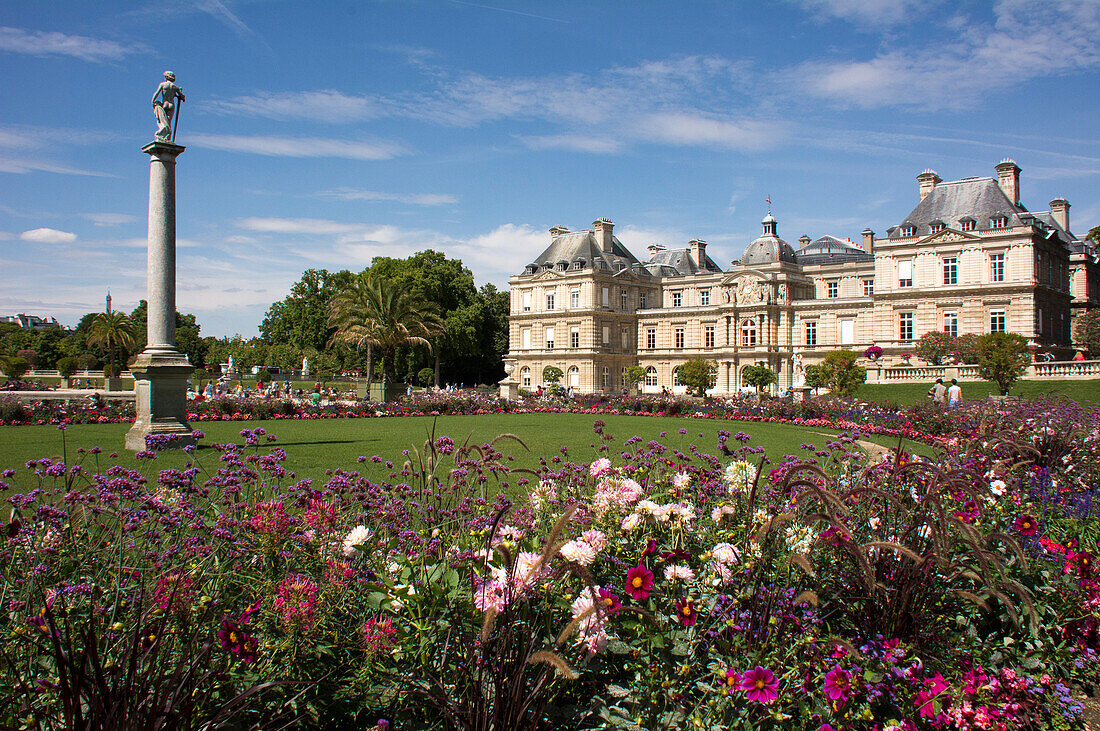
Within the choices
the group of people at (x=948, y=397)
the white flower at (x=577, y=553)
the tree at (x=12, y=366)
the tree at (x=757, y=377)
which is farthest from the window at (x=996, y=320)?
the tree at (x=12, y=366)

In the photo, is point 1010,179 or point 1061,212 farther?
point 1061,212

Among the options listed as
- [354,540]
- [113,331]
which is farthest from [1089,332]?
[113,331]

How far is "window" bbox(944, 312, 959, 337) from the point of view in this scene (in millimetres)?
42781

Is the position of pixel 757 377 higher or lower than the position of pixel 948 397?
higher

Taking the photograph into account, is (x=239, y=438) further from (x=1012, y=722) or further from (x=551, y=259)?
(x=551, y=259)

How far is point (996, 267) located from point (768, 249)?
49.3 ft

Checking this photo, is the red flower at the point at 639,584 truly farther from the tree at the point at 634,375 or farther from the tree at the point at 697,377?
the tree at the point at 634,375

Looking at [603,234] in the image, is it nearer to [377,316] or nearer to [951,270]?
[951,270]

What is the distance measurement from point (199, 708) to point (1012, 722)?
10.8ft

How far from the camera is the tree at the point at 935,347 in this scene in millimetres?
38594

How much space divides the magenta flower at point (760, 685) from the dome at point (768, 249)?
52215 millimetres

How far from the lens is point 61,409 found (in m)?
19.4

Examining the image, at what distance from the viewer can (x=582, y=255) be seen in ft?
182

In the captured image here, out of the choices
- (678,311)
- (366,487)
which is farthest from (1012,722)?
(678,311)
